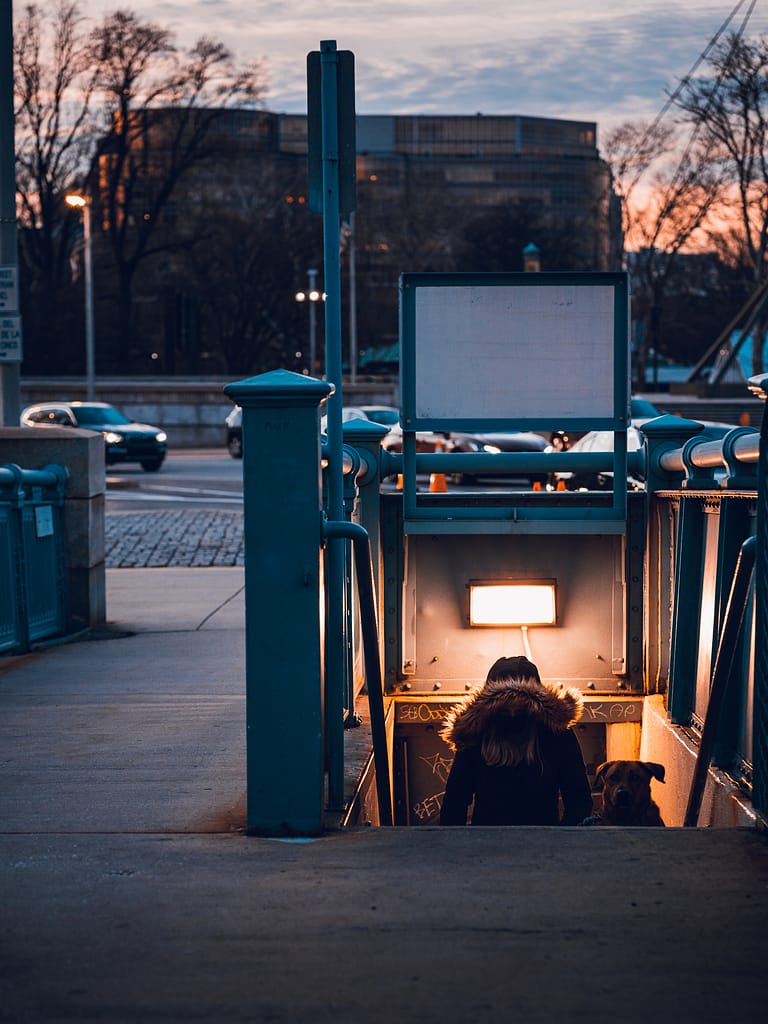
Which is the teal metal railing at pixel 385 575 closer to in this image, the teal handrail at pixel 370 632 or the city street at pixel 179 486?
the teal handrail at pixel 370 632

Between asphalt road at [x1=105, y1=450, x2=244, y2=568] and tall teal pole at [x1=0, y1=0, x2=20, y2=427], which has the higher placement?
Answer: tall teal pole at [x1=0, y1=0, x2=20, y2=427]

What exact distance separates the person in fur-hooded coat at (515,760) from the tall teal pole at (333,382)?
2.48 ft

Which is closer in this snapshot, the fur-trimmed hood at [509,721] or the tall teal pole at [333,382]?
the tall teal pole at [333,382]

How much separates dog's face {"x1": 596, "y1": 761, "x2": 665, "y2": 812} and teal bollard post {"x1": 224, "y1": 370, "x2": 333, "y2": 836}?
1.85 meters

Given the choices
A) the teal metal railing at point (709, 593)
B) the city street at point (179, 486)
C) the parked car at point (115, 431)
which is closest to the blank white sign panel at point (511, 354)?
the teal metal railing at point (709, 593)

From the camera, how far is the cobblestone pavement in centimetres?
1600

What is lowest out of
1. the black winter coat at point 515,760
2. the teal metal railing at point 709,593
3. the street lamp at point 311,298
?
the black winter coat at point 515,760

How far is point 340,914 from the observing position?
4000 mm

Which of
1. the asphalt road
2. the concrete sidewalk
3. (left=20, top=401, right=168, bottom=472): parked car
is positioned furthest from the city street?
the concrete sidewalk

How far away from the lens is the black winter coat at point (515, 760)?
225 inches

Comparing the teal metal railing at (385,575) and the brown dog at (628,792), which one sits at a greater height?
the teal metal railing at (385,575)

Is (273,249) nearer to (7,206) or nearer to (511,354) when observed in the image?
(7,206)

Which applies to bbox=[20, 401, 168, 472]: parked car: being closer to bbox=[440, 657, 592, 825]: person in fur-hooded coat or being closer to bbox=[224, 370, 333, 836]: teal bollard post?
bbox=[440, 657, 592, 825]: person in fur-hooded coat

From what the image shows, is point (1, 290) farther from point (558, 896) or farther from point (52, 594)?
point (558, 896)
